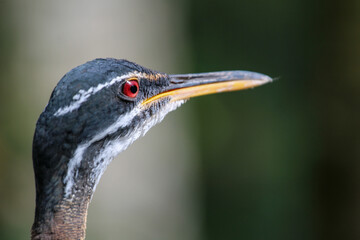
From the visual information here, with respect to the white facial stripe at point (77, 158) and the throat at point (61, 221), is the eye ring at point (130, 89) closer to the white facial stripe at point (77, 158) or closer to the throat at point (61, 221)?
the white facial stripe at point (77, 158)

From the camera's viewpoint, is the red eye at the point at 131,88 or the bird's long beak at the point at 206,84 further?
the bird's long beak at the point at 206,84

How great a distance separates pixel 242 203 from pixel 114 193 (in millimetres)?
2553

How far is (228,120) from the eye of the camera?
30.1ft

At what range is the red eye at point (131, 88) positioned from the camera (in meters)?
3.64

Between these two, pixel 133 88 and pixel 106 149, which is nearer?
pixel 106 149

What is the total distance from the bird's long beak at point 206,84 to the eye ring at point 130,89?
359mm

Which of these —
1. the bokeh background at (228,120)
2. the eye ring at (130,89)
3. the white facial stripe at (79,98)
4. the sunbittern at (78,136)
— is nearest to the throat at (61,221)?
the sunbittern at (78,136)

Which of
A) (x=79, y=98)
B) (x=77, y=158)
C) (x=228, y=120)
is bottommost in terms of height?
(x=228, y=120)

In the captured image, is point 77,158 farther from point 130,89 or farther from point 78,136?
point 130,89

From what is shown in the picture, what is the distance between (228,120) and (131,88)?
5.62m

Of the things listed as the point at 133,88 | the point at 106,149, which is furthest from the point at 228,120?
the point at 106,149

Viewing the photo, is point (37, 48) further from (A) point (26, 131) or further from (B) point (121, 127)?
(B) point (121, 127)

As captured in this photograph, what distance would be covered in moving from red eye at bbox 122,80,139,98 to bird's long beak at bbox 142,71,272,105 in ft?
1.16

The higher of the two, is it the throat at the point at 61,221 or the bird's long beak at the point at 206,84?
the bird's long beak at the point at 206,84
